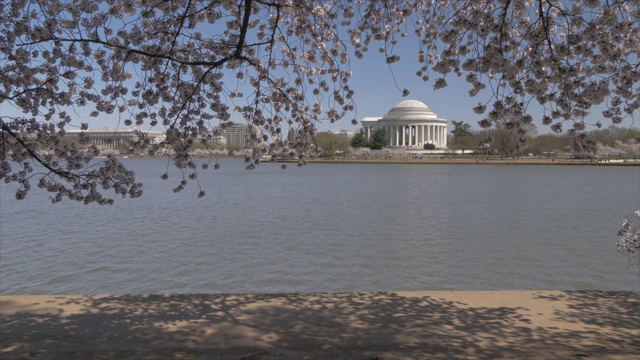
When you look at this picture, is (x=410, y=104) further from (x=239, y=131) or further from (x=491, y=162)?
(x=239, y=131)

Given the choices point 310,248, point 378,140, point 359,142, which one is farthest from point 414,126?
point 310,248

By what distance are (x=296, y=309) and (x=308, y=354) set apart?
1772 millimetres

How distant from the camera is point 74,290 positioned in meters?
9.94

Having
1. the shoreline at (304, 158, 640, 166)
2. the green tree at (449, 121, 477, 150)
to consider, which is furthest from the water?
the green tree at (449, 121, 477, 150)

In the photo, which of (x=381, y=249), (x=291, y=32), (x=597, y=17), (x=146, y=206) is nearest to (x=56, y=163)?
(x=291, y=32)

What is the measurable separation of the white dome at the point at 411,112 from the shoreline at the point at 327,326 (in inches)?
4942

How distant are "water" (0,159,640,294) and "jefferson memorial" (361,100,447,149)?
347 ft

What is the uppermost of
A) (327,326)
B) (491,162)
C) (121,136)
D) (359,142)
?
(359,142)

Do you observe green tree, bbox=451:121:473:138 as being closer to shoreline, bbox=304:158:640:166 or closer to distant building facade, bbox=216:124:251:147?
shoreline, bbox=304:158:640:166

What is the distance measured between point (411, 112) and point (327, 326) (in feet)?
427

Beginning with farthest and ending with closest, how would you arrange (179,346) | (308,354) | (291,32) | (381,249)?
(381,249)
(291,32)
(179,346)
(308,354)

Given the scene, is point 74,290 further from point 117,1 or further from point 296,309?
point 117,1

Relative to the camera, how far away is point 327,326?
5.57 metres

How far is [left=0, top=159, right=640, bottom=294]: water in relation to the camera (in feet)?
33.8
